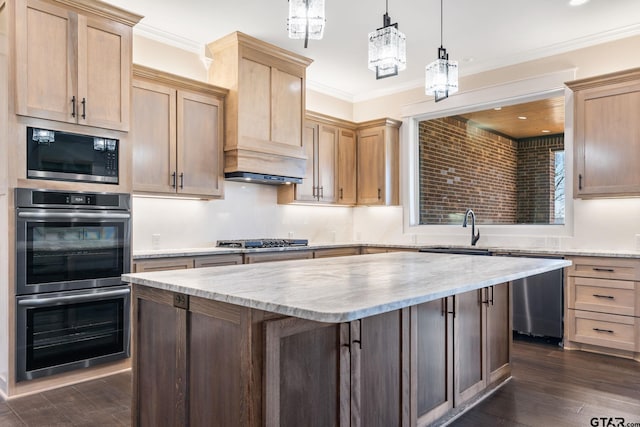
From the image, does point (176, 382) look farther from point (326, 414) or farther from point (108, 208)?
point (108, 208)

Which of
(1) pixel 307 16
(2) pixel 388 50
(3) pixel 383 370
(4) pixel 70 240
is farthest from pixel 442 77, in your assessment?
(4) pixel 70 240

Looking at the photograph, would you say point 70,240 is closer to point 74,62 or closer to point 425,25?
point 74,62

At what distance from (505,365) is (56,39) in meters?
3.77

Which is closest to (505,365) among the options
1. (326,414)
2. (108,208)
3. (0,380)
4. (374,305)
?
(326,414)

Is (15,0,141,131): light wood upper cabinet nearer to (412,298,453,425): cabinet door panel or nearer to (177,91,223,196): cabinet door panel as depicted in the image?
(177,91,223,196): cabinet door panel

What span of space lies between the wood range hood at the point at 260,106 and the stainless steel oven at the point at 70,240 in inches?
52.6

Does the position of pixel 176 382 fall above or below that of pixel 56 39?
below

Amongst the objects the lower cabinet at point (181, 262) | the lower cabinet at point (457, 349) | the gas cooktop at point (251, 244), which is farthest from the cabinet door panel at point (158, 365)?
the gas cooktop at point (251, 244)

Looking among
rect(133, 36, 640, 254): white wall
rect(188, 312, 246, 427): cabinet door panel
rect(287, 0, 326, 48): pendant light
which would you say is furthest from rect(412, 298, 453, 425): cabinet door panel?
rect(133, 36, 640, 254): white wall

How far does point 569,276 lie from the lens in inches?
156

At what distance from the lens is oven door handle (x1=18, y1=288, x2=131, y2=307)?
9.55 ft

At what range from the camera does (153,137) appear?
12.8ft

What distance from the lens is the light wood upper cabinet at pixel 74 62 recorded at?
2.94 metres

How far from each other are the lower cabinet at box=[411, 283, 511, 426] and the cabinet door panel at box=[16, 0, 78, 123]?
2698 mm
